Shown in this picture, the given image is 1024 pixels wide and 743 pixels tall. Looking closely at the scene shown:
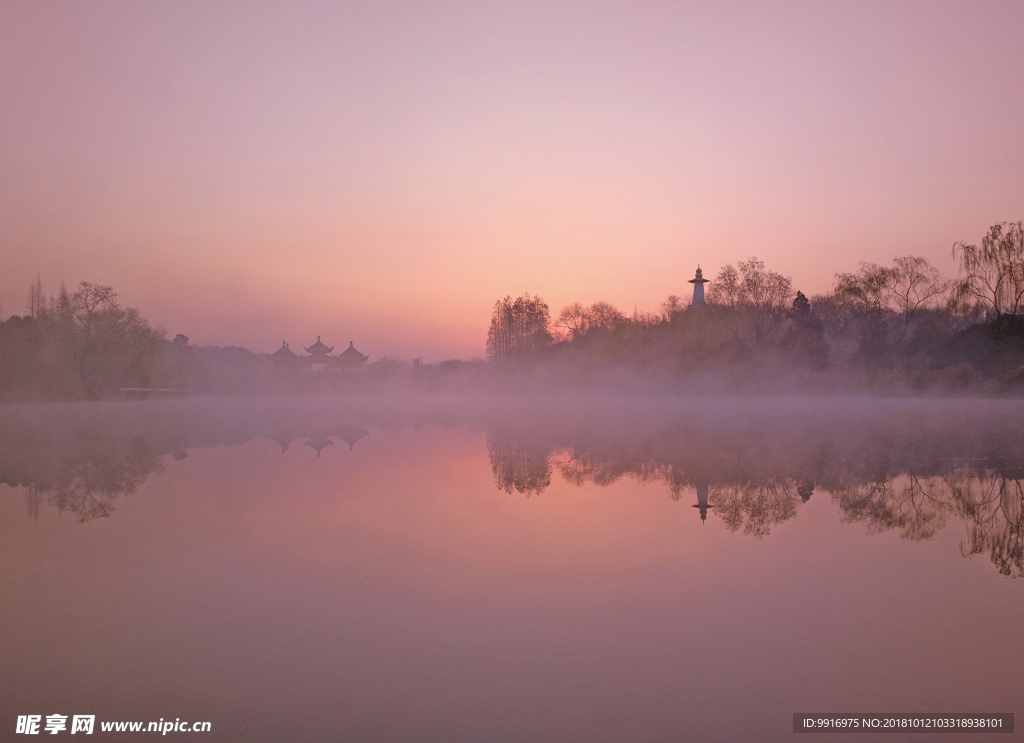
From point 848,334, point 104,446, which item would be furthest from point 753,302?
point 104,446

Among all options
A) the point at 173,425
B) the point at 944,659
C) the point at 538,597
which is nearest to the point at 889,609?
the point at 944,659

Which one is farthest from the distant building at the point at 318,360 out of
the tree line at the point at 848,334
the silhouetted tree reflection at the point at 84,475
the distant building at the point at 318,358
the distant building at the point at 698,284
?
the silhouetted tree reflection at the point at 84,475

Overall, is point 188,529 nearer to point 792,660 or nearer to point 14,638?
point 14,638

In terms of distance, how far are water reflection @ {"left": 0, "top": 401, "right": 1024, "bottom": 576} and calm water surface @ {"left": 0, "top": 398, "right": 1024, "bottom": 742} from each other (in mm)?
114

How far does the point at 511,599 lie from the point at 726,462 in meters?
9.18

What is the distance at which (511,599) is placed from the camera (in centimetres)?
566

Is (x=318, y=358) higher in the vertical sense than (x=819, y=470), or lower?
higher

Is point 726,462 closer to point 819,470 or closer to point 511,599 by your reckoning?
point 819,470

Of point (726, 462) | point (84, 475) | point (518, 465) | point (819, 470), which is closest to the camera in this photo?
point (84, 475)

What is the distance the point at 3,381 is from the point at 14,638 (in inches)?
2021

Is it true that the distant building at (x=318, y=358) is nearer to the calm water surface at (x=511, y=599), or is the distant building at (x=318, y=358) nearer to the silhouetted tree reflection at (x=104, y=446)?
the silhouetted tree reflection at (x=104, y=446)

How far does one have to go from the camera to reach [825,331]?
54281 mm

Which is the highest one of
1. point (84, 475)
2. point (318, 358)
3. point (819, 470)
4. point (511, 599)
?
point (318, 358)

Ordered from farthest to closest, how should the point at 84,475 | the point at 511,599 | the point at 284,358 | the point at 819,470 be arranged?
1. the point at 284,358
2. the point at 819,470
3. the point at 84,475
4. the point at 511,599
